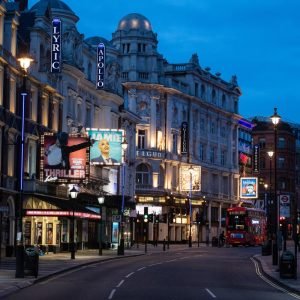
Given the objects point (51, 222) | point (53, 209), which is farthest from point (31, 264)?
point (51, 222)

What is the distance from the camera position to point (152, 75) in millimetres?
101438

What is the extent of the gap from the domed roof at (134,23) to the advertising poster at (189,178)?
18850 millimetres

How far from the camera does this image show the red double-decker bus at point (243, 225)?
84438mm

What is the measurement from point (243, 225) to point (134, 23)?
108 feet

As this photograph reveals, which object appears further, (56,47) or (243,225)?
(243,225)

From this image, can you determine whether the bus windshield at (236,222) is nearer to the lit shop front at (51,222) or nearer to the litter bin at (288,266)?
the lit shop front at (51,222)

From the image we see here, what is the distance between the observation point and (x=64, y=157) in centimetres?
5588

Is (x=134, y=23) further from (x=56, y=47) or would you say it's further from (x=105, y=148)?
(x=56, y=47)

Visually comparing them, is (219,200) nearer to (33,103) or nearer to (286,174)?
(286,174)

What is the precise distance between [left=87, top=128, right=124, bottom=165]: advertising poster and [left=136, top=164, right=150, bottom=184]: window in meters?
36.0

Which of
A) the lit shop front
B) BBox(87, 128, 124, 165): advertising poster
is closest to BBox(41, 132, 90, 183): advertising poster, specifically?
the lit shop front

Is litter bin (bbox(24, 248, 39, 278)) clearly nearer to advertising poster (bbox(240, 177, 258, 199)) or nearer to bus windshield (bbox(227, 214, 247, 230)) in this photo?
bus windshield (bbox(227, 214, 247, 230))

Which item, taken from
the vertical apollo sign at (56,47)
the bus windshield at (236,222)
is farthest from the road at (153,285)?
the bus windshield at (236,222)

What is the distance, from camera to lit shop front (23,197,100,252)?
173ft
